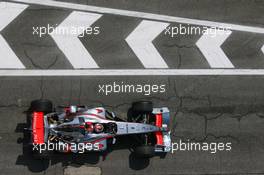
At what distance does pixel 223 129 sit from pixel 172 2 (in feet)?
14.4

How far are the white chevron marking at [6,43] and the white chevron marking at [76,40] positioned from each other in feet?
4.29

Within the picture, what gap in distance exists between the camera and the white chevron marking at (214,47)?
1205 cm

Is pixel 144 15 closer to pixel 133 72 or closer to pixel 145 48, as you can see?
pixel 145 48

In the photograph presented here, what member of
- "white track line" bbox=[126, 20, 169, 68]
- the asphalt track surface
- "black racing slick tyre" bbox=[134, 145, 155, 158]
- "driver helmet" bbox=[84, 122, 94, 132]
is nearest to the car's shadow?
the asphalt track surface

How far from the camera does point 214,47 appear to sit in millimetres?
12070

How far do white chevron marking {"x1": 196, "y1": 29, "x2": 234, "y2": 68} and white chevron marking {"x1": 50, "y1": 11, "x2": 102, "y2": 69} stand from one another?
3.48 m

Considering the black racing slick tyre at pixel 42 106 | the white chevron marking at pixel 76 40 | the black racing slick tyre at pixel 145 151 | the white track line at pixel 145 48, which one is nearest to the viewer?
the black racing slick tyre at pixel 42 106

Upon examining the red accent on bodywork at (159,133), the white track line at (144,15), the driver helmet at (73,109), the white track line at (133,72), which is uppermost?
the white track line at (144,15)

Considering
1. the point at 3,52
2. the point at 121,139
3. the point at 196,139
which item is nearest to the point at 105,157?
the point at 121,139

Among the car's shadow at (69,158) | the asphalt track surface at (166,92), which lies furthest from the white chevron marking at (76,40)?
the car's shadow at (69,158)

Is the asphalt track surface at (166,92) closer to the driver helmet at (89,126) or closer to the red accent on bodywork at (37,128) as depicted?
the red accent on bodywork at (37,128)

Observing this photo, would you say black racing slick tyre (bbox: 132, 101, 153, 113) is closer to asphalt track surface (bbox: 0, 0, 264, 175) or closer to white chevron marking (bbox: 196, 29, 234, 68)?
asphalt track surface (bbox: 0, 0, 264, 175)

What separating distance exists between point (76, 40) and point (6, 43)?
2.16 meters

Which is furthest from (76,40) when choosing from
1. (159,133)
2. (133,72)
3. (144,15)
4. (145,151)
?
(145,151)
